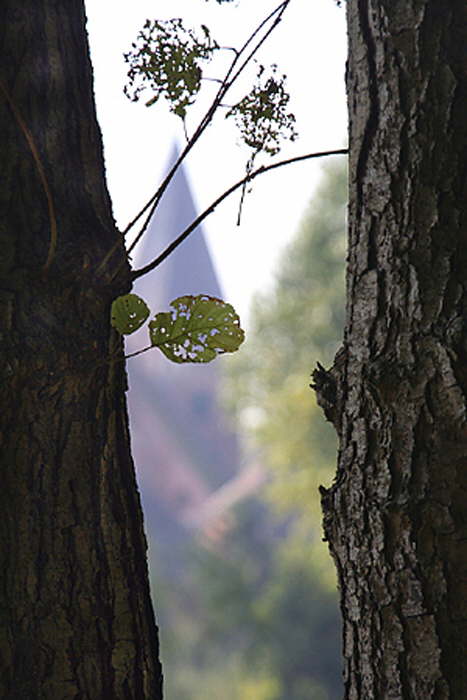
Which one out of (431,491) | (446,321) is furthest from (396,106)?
(431,491)

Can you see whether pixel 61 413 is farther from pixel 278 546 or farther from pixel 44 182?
pixel 278 546

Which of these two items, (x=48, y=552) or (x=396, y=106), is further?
(x=396, y=106)

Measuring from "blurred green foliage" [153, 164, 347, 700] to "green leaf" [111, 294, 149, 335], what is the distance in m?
6.30

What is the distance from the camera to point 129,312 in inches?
19.3

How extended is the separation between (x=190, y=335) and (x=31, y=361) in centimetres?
10

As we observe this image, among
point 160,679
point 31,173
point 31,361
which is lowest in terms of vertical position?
point 160,679

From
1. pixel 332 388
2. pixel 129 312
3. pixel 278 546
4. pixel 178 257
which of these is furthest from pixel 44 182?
pixel 178 257

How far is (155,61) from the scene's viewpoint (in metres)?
0.56

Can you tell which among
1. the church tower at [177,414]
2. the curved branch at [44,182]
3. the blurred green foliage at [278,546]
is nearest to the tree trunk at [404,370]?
the curved branch at [44,182]

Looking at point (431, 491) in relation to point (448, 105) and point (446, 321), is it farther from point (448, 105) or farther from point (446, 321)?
point (448, 105)

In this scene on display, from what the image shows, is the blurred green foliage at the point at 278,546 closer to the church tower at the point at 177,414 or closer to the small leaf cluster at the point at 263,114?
the church tower at the point at 177,414

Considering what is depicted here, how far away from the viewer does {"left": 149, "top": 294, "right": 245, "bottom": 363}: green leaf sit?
51cm

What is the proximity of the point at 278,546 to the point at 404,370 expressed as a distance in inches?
383

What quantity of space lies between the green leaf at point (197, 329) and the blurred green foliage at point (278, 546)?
627 cm
